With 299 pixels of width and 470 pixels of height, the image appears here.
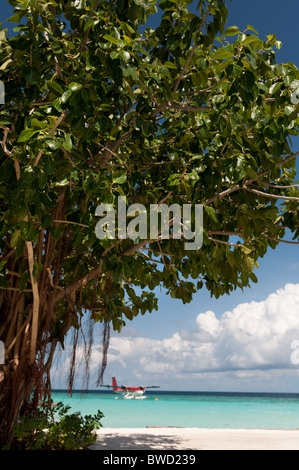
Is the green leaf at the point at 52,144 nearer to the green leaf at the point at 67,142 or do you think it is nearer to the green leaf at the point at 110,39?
the green leaf at the point at 67,142

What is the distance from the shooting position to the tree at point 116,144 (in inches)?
94.9

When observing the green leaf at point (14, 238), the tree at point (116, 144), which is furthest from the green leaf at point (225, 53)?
the green leaf at point (14, 238)

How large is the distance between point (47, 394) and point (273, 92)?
3.27 metres

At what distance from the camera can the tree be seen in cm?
241

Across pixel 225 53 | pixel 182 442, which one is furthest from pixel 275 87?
pixel 182 442

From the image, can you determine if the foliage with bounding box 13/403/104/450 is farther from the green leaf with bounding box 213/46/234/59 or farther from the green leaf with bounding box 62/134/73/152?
the green leaf with bounding box 213/46/234/59

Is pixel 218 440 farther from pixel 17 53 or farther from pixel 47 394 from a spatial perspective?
pixel 17 53

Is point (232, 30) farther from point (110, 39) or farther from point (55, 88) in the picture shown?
point (55, 88)

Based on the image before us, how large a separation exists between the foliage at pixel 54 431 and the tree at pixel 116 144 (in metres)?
0.16

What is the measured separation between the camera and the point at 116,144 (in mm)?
3350

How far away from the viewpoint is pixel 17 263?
400cm

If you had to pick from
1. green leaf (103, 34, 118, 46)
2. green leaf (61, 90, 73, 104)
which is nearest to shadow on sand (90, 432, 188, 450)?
green leaf (61, 90, 73, 104)

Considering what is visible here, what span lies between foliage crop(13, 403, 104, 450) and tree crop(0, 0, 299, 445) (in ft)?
0.52

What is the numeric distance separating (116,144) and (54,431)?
8.76ft
